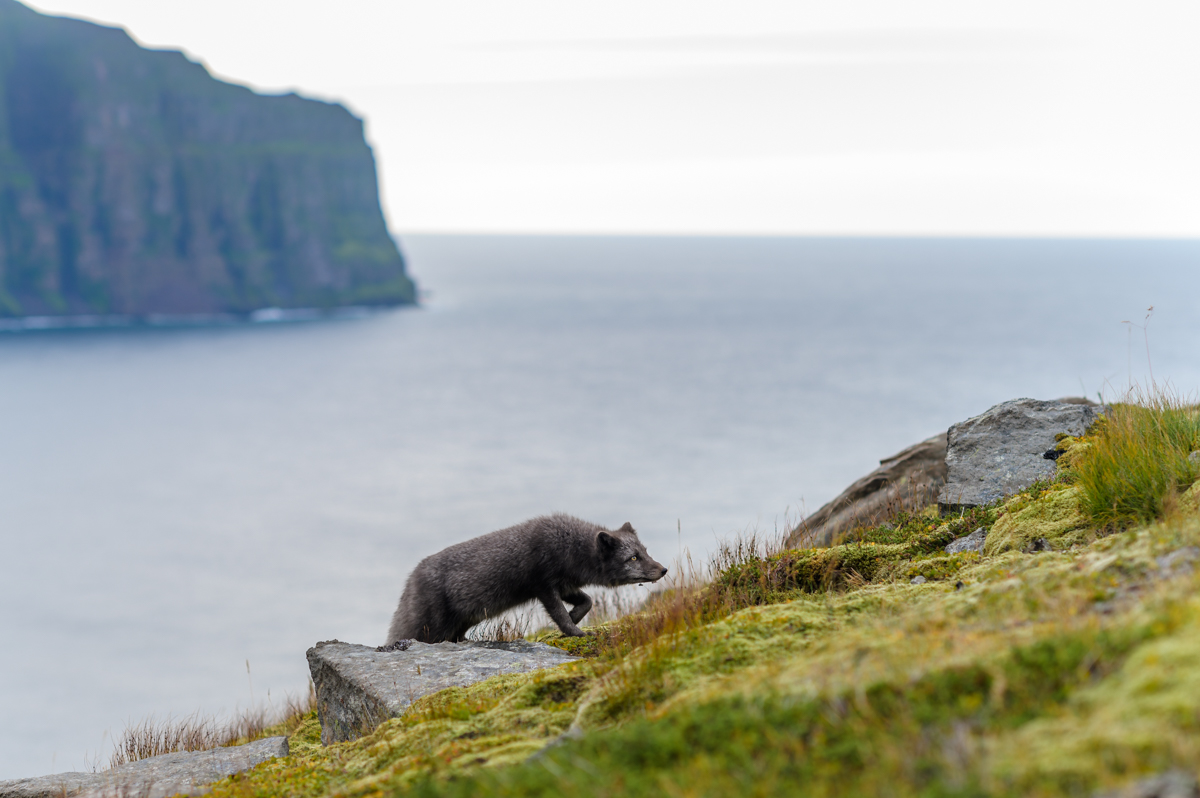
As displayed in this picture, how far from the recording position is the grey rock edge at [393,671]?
7164 millimetres

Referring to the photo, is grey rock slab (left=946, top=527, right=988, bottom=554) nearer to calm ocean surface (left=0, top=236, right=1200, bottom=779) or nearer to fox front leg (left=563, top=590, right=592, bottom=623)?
calm ocean surface (left=0, top=236, right=1200, bottom=779)

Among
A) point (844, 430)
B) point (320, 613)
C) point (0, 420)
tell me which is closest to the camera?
point (320, 613)

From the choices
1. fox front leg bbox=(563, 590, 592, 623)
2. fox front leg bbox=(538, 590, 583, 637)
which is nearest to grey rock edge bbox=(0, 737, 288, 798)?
fox front leg bbox=(538, 590, 583, 637)

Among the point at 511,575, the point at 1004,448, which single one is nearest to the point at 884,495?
the point at 1004,448

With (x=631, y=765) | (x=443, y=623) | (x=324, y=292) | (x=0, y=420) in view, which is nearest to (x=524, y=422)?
(x=0, y=420)

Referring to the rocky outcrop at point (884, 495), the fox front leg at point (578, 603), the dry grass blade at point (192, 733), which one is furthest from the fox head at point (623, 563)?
the dry grass blade at point (192, 733)

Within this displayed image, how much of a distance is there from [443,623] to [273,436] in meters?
99.6

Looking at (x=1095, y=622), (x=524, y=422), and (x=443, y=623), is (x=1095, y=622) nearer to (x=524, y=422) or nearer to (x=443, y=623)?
(x=443, y=623)

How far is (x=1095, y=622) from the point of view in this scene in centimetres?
360

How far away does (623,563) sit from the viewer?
31.9 ft

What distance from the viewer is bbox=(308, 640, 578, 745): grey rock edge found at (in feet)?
23.5

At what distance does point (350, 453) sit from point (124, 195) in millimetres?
126391

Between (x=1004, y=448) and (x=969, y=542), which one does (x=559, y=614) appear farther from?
(x=1004, y=448)

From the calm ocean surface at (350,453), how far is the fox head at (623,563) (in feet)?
21.0
